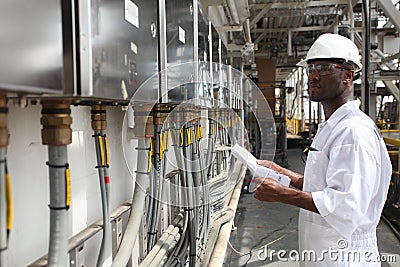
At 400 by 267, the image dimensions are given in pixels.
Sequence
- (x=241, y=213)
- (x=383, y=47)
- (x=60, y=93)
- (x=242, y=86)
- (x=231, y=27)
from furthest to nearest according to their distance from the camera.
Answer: (x=383, y=47) < (x=241, y=213) < (x=231, y=27) < (x=242, y=86) < (x=60, y=93)

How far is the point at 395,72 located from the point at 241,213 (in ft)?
8.06

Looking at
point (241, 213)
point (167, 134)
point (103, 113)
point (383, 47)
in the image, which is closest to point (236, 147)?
point (167, 134)

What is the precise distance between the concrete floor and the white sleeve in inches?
58.7

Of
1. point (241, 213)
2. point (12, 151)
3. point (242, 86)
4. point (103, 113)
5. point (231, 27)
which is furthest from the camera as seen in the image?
point (241, 213)

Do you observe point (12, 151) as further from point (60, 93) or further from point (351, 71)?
point (351, 71)

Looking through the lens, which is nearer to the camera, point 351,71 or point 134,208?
point 134,208

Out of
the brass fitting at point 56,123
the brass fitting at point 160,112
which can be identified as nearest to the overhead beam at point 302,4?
the brass fitting at point 160,112

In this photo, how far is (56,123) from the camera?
590 mm

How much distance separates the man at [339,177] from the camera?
1.15 metres

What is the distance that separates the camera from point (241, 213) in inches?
155

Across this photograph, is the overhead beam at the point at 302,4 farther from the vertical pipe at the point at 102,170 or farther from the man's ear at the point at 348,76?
the vertical pipe at the point at 102,170

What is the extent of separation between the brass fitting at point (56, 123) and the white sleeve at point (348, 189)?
0.85m

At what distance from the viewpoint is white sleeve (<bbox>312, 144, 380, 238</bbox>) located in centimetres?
114

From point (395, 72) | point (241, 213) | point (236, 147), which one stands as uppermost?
point (395, 72)
